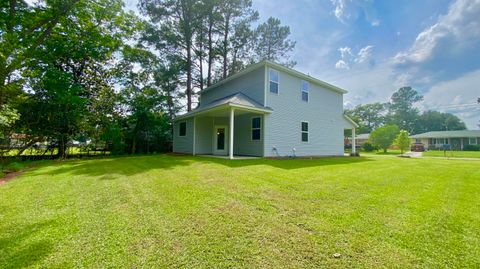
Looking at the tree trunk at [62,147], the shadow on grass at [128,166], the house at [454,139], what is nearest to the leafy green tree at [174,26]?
the tree trunk at [62,147]

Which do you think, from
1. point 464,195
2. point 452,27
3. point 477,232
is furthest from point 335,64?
point 477,232

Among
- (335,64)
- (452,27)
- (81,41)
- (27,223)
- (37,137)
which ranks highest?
(452,27)

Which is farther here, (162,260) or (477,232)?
(477,232)

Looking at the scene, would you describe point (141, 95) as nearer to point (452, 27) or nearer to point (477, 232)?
point (477, 232)

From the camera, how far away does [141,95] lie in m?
17.3

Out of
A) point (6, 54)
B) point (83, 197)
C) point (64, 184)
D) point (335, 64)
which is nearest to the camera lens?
point (83, 197)

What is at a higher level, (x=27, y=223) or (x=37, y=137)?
(x=37, y=137)

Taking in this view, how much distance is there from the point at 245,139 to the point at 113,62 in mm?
13395

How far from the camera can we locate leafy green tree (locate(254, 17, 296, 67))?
76.0 ft

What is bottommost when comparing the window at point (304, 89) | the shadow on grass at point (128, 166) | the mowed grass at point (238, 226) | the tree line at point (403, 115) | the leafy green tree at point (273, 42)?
the mowed grass at point (238, 226)

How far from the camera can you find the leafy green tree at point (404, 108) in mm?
56094

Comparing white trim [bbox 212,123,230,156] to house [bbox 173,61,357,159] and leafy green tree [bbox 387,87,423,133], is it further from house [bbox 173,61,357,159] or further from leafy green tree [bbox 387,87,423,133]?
leafy green tree [bbox 387,87,423,133]

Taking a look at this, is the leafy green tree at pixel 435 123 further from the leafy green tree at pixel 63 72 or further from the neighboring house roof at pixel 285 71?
the leafy green tree at pixel 63 72

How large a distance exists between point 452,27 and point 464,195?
1854 centimetres
